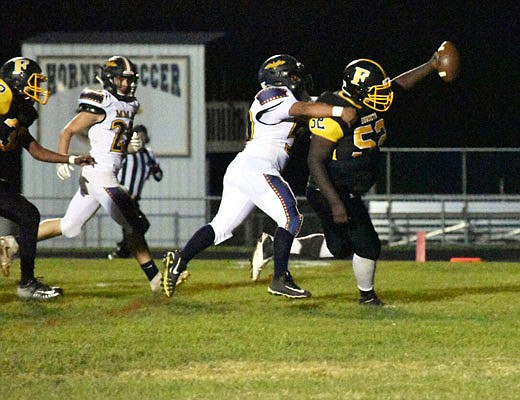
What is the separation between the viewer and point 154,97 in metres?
19.9

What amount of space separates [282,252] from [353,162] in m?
0.80

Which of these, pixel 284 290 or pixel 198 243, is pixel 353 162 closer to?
pixel 284 290

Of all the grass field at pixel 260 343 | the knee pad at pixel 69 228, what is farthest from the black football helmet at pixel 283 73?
the knee pad at pixel 69 228

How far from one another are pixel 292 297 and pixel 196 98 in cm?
1146

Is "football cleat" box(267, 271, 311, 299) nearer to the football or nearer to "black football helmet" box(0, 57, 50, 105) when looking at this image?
the football

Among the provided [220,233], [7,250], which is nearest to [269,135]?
[220,233]

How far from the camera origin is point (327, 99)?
889 centimetres

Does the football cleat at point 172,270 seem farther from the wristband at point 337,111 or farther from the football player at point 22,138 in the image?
the wristband at point 337,111

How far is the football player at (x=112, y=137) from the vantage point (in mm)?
9523

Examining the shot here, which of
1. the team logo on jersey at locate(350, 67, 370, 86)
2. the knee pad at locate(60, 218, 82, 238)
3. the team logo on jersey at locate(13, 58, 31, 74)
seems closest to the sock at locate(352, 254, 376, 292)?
the team logo on jersey at locate(350, 67, 370, 86)

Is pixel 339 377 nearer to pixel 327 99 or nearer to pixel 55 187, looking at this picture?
pixel 327 99

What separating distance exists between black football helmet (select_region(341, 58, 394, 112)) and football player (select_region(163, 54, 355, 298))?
34 centimetres

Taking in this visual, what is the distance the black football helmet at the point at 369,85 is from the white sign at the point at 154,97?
11.3 m

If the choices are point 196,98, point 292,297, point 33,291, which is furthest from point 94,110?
point 196,98
